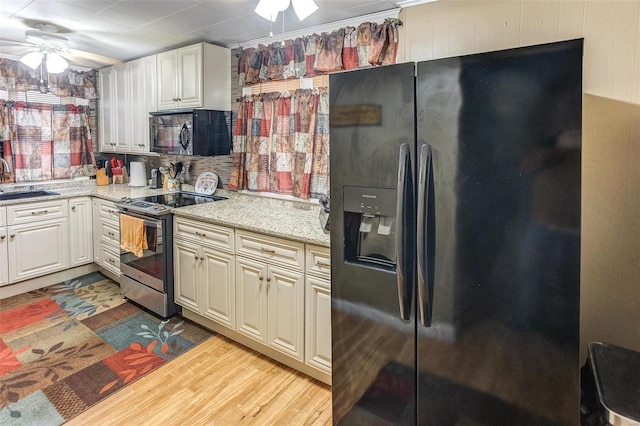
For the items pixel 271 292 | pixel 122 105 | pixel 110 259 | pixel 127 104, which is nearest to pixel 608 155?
pixel 271 292

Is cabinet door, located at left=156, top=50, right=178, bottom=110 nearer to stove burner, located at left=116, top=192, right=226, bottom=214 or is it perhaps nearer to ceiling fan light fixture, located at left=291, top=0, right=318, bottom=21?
stove burner, located at left=116, top=192, right=226, bottom=214

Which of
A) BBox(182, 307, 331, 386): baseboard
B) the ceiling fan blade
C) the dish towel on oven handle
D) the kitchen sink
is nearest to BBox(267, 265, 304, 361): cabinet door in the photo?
BBox(182, 307, 331, 386): baseboard

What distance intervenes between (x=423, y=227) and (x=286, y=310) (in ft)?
3.92

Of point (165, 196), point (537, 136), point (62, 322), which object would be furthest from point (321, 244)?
point (62, 322)

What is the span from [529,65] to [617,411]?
112 cm

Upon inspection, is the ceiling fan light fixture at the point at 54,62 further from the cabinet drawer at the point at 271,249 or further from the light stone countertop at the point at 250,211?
the cabinet drawer at the point at 271,249

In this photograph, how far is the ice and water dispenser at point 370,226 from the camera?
1.57 meters

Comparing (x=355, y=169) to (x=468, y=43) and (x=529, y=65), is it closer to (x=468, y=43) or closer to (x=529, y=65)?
(x=529, y=65)

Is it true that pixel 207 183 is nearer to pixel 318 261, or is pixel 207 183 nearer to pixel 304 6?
pixel 318 261

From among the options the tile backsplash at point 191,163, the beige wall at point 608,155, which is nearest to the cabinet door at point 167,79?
the tile backsplash at point 191,163

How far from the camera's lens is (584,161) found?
1.62 metres

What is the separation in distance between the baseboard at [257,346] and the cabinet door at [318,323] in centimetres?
11

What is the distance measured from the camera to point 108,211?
3.70 m

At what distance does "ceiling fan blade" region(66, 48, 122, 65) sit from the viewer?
12.0 feet
